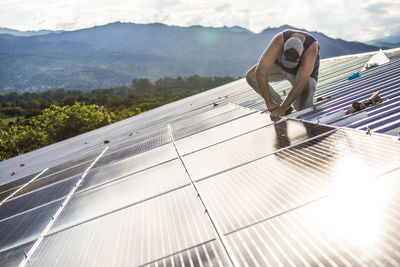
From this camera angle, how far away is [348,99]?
21.2 feet

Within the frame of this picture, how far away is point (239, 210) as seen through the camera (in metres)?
2.92

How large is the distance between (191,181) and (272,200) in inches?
56.0

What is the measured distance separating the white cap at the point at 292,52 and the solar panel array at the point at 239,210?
1.30 m

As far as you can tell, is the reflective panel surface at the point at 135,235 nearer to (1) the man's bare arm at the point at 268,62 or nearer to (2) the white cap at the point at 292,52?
(1) the man's bare arm at the point at 268,62

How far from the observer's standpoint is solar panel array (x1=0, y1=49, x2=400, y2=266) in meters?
2.16

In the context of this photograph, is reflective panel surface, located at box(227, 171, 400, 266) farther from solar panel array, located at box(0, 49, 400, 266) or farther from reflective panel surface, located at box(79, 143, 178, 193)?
reflective panel surface, located at box(79, 143, 178, 193)

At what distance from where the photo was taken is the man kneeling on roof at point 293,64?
5.90m

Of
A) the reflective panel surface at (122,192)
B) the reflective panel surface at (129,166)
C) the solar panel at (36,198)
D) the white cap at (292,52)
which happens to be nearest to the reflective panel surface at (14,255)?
the reflective panel surface at (122,192)

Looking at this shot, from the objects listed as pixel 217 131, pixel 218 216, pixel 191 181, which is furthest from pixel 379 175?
pixel 217 131

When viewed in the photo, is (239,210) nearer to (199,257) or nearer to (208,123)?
(199,257)

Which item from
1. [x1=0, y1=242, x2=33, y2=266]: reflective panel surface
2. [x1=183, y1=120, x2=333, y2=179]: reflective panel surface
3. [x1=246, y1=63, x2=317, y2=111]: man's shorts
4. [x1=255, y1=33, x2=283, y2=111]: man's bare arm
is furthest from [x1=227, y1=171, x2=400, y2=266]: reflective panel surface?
[x1=246, y1=63, x2=317, y2=111]: man's shorts

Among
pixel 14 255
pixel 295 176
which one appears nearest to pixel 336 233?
pixel 295 176

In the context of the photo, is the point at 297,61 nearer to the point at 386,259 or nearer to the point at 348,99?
the point at 348,99

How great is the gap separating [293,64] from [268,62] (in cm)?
49
